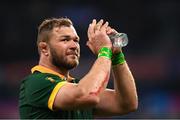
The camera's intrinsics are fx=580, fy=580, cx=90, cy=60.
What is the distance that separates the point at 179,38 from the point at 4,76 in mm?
3772

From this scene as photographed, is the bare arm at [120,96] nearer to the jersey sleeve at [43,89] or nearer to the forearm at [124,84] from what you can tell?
the forearm at [124,84]

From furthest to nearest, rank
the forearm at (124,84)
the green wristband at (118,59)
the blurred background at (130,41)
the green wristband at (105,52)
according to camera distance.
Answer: the blurred background at (130,41)
the forearm at (124,84)
the green wristband at (118,59)
the green wristband at (105,52)

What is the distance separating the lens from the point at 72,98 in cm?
368

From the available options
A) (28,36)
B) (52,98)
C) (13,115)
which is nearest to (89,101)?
(52,98)

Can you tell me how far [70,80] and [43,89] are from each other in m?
0.42

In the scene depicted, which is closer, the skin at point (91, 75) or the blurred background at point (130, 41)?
the skin at point (91, 75)

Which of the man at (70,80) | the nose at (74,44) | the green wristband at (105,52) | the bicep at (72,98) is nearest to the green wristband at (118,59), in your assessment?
the man at (70,80)

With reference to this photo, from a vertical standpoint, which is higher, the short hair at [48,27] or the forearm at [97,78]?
the short hair at [48,27]

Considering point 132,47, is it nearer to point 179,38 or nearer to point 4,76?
point 179,38

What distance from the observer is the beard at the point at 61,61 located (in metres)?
4.07

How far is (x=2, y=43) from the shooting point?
12.5 meters

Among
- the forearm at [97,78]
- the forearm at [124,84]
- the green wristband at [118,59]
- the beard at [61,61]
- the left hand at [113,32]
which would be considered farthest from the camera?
the forearm at [124,84]

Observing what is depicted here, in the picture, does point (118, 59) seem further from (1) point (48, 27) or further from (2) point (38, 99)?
(2) point (38, 99)

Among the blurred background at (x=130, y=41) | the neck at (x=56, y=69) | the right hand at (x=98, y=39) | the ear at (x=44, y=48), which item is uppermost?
the blurred background at (x=130, y=41)
